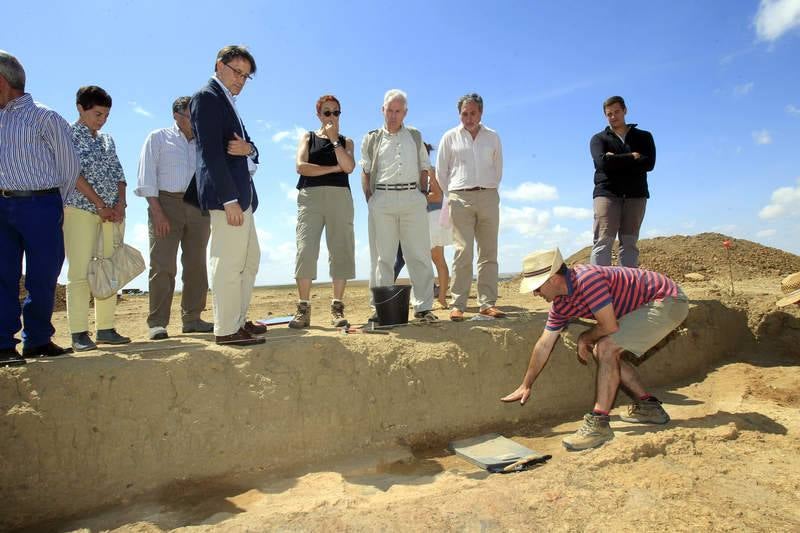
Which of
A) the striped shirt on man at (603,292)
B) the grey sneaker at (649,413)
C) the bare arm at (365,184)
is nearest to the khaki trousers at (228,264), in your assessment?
the bare arm at (365,184)

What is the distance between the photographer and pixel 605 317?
3541 mm

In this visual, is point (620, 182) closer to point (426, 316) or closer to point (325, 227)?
point (426, 316)

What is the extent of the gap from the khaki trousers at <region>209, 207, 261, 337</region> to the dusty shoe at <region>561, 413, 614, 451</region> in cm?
241

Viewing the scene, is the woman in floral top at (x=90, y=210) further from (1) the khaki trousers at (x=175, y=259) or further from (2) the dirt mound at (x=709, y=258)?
(2) the dirt mound at (x=709, y=258)

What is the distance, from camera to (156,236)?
4.27 m

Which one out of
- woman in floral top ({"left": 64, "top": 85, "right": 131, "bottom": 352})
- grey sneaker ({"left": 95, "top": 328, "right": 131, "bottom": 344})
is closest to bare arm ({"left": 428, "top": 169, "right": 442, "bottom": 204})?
woman in floral top ({"left": 64, "top": 85, "right": 131, "bottom": 352})

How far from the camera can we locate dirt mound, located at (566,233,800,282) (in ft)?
37.2

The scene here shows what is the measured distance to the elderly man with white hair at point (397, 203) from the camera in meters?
4.54

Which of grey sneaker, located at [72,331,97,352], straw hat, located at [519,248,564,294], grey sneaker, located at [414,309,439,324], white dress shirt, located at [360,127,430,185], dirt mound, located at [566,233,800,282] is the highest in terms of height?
white dress shirt, located at [360,127,430,185]

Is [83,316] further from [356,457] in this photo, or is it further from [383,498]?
[383,498]

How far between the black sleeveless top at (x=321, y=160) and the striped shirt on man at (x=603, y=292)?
6.79ft

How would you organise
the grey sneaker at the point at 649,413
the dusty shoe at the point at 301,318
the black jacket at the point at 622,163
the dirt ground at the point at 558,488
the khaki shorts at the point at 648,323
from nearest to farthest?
the dirt ground at the point at 558,488 < the khaki shorts at the point at 648,323 < the grey sneaker at the point at 649,413 < the dusty shoe at the point at 301,318 < the black jacket at the point at 622,163

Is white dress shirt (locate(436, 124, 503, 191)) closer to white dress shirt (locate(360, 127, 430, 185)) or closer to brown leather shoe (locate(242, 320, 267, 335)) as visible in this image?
white dress shirt (locate(360, 127, 430, 185))

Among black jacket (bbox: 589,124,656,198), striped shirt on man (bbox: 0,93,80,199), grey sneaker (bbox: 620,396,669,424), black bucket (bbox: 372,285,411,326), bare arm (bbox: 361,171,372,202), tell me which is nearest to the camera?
striped shirt on man (bbox: 0,93,80,199)
